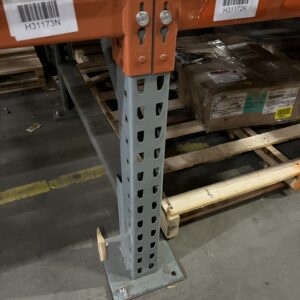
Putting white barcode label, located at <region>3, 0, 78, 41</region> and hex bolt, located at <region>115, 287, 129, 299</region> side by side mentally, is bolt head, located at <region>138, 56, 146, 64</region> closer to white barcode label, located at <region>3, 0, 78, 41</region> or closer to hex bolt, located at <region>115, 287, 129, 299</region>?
white barcode label, located at <region>3, 0, 78, 41</region>

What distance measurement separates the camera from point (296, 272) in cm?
101

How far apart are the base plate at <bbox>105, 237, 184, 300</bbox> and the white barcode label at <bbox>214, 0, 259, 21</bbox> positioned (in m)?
0.74

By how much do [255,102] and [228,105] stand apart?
0.12m

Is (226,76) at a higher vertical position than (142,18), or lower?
lower

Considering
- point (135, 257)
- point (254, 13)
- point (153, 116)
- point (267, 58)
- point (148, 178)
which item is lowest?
point (135, 257)

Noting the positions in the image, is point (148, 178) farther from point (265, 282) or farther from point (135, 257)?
point (265, 282)

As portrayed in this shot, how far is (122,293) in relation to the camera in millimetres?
927

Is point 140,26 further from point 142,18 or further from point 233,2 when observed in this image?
point 233,2

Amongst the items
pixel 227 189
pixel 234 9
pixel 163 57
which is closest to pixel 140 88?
pixel 163 57

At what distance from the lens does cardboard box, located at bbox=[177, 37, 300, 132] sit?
1.25 meters

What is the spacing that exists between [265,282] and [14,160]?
110 centimetres

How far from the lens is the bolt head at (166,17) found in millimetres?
493

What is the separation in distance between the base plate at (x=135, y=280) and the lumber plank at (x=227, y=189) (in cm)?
16

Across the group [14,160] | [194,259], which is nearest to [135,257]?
[194,259]
